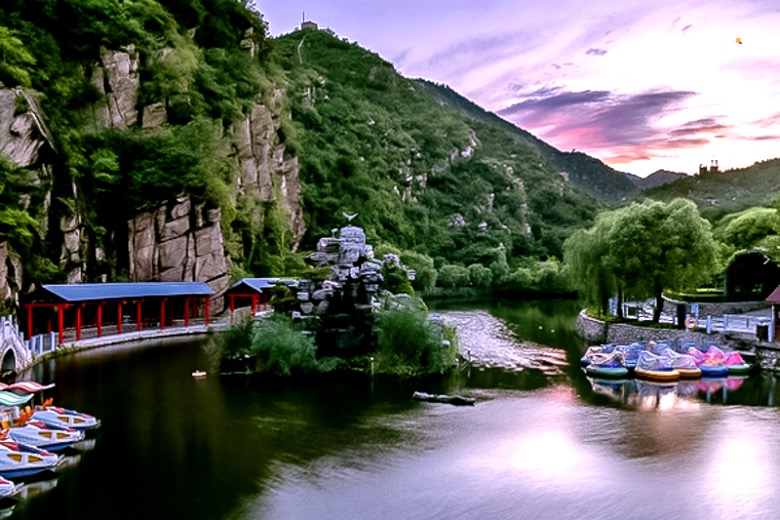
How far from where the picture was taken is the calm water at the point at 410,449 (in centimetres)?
1642

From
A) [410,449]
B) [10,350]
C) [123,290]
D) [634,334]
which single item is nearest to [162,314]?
[123,290]

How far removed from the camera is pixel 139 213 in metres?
53.0

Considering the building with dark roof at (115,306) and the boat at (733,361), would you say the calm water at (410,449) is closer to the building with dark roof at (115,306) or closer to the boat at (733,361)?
the boat at (733,361)

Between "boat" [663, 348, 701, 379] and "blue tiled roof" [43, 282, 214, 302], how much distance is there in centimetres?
3273

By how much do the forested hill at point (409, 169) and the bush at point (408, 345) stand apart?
196ft

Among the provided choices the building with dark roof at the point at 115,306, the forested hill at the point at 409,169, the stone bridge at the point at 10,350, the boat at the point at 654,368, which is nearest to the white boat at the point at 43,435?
the stone bridge at the point at 10,350

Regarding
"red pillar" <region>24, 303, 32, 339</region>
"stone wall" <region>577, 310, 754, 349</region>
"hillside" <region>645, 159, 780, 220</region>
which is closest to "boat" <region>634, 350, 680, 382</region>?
"stone wall" <region>577, 310, 754, 349</region>

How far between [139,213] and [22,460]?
38.3 m

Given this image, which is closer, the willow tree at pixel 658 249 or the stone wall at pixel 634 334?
the stone wall at pixel 634 334

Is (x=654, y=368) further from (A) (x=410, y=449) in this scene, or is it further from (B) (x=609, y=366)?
(A) (x=410, y=449)

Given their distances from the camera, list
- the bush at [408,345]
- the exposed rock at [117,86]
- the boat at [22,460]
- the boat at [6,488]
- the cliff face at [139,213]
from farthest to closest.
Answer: the exposed rock at [117,86]
the cliff face at [139,213]
the bush at [408,345]
the boat at [22,460]
the boat at [6,488]

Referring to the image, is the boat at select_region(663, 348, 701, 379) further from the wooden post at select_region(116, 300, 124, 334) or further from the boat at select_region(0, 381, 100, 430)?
the wooden post at select_region(116, 300, 124, 334)

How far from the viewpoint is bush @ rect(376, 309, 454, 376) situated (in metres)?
32.3

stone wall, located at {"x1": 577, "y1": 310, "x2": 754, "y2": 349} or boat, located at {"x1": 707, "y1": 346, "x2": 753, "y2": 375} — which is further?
stone wall, located at {"x1": 577, "y1": 310, "x2": 754, "y2": 349}
